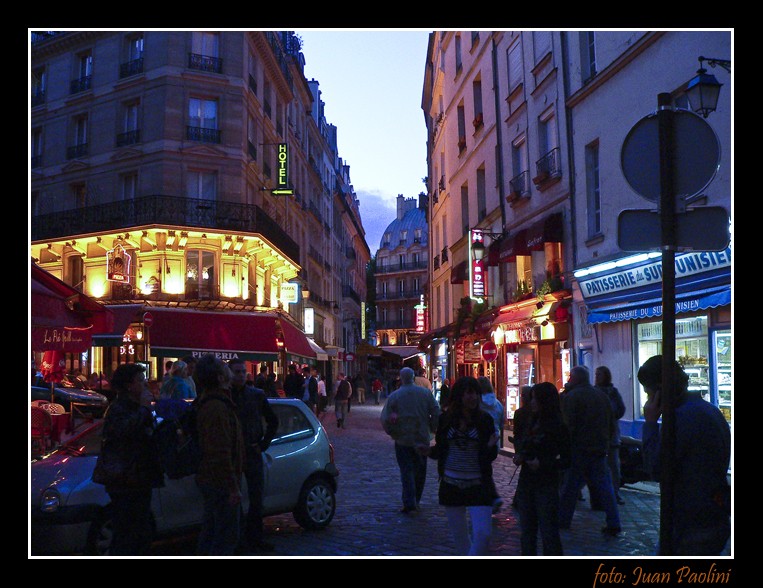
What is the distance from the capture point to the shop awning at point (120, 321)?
1077 inches

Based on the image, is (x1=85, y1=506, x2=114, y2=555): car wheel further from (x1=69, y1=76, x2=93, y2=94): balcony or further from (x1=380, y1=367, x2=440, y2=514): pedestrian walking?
(x1=69, y1=76, x2=93, y2=94): balcony

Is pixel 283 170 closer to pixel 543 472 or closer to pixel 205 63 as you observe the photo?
pixel 205 63

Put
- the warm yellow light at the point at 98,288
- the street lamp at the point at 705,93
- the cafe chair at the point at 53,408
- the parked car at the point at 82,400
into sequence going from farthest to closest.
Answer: the warm yellow light at the point at 98,288
the parked car at the point at 82,400
the cafe chair at the point at 53,408
the street lamp at the point at 705,93

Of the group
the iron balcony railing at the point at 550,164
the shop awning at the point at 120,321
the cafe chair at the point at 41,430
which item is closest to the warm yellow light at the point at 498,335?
the iron balcony railing at the point at 550,164

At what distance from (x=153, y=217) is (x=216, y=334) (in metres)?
4.66

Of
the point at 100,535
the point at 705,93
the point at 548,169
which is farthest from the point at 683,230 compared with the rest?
the point at 548,169

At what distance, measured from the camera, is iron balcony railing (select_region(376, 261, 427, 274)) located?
95.8 metres

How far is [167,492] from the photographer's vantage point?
288 inches

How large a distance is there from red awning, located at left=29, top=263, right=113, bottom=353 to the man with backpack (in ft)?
8.40

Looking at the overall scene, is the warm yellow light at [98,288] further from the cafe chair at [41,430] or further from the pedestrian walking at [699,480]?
the pedestrian walking at [699,480]

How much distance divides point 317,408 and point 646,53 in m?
16.7

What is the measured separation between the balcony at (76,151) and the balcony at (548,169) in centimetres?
1864

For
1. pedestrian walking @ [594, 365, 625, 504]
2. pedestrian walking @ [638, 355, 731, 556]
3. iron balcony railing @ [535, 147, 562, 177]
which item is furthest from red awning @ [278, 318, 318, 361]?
pedestrian walking @ [638, 355, 731, 556]

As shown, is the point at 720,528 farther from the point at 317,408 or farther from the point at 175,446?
the point at 317,408
